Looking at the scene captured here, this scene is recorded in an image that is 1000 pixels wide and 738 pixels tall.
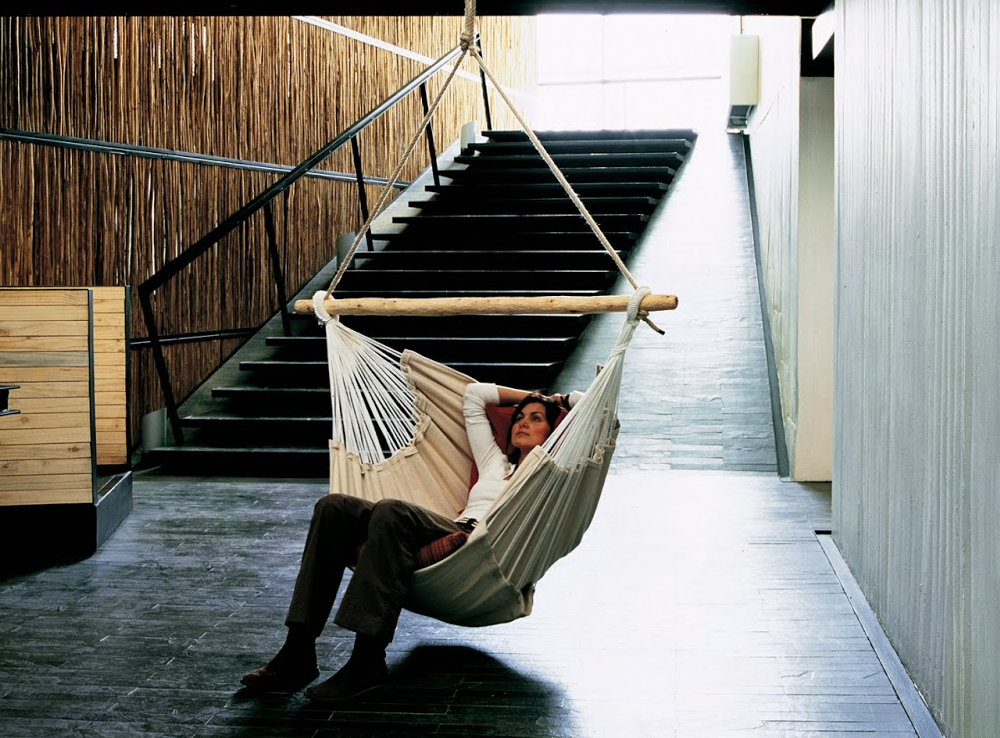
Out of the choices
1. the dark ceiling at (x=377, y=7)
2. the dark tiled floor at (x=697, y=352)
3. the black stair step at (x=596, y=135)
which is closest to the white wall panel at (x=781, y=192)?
the dark tiled floor at (x=697, y=352)

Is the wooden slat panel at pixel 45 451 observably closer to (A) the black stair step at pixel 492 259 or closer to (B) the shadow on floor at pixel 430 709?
(B) the shadow on floor at pixel 430 709

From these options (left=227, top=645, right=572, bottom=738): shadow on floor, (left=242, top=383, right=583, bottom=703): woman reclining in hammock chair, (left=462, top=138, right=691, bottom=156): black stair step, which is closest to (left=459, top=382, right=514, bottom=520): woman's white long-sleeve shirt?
(left=242, top=383, right=583, bottom=703): woman reclining in hammock chair

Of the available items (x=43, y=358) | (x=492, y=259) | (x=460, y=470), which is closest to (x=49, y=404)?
(x=43, y=358)

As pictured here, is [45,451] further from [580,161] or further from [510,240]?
[580,161]

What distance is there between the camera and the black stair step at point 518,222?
691cm

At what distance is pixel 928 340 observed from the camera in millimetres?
2158

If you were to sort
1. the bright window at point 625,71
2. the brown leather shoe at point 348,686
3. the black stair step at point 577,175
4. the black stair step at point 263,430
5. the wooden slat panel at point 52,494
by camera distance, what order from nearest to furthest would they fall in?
the brown leather shoe at point 348,686 < the wooden slat panel at point 52,494 < the black stair step at point 263,430 < the black stair step at point 577,175 < the bright window at point 625,71

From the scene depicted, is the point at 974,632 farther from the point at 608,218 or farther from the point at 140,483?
the point at 608,218

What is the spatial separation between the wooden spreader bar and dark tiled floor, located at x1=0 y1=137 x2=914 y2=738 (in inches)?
31.1

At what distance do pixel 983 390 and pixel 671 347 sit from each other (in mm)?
4095

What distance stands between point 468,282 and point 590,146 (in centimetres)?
236

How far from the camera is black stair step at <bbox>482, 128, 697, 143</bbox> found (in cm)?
841

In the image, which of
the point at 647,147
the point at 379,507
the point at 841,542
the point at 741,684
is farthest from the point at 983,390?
the point at 647,147

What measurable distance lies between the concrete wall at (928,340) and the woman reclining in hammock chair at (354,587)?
0.98 m
